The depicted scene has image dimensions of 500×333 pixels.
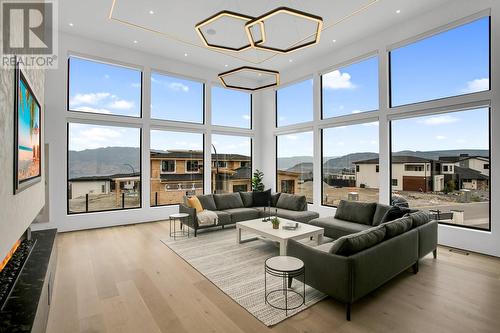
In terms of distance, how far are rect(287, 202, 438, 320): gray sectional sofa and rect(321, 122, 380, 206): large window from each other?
2.49m

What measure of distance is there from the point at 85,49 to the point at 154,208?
4.28m

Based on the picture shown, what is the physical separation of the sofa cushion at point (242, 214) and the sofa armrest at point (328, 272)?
3.04 meters

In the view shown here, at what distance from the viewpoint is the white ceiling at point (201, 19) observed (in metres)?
4.77

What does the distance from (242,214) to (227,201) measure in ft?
2.27

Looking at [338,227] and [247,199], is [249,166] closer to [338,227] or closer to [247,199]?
[247,199]

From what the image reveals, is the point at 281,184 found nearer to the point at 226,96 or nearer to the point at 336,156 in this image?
the point at 336,156

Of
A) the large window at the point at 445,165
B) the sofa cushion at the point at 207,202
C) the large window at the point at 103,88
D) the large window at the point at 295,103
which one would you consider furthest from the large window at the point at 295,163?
the large window at the point at 103,88

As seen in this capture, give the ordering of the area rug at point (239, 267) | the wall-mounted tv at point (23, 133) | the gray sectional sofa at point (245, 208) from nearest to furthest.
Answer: the wall-mounted tv at point (23, 133) → the area rug at point (239, 267) → the gray sectional sofa at point (245, 208)

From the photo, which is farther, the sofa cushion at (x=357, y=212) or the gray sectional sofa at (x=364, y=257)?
the sofa cushion at (x=357, y=212)

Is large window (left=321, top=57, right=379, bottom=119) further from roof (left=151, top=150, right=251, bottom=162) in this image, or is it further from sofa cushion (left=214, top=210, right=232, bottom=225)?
sofa cushion (left=214, top=210, right=232, bottom=225)

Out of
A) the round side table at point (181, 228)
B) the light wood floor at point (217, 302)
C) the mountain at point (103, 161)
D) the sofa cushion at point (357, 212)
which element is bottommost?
the light wood floor at point (217, 302)

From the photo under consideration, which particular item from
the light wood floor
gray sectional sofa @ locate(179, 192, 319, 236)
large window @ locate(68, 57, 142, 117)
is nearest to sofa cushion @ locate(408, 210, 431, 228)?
the light wood floor

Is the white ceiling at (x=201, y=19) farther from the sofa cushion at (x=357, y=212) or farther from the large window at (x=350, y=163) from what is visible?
the sofa cushion at (x=357, y=212)

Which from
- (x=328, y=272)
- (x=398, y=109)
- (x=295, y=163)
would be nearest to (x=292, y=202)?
(x=295, y=163)
